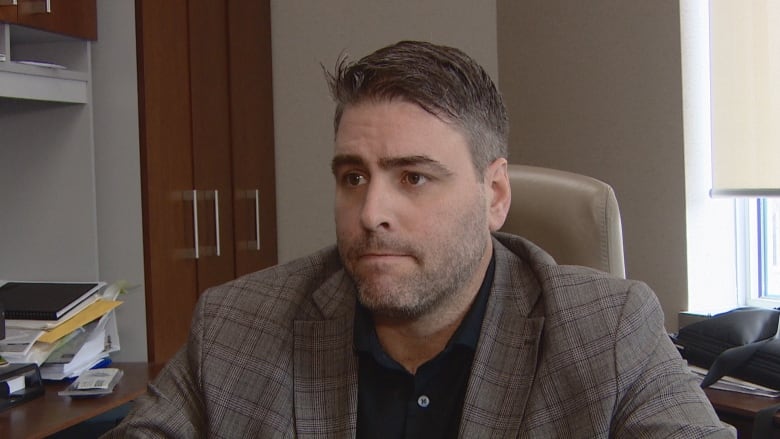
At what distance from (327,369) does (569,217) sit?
57 cm

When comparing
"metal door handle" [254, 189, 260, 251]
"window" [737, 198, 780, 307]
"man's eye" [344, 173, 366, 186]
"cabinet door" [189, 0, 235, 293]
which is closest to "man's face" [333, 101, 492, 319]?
"man's eye" [344, 173, 366, 186]

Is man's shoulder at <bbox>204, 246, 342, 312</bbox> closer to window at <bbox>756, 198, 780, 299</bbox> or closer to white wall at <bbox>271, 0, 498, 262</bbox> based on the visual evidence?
window at <bbox>756, 198, 780, 299</bbox>

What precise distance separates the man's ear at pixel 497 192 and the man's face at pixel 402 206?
0.25 ft

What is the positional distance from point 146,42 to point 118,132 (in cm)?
27

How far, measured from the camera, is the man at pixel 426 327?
1.12 meters

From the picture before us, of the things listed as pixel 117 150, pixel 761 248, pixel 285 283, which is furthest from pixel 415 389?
pixel 761 248

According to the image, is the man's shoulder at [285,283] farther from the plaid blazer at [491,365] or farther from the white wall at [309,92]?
the white wall at [309,92]

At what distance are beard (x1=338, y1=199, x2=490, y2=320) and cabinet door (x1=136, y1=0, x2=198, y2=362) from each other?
1.39 m

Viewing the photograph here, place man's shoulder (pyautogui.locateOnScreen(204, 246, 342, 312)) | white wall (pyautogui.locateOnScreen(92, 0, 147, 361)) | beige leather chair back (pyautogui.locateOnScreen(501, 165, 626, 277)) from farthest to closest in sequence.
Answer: white wall (pyautogui.locateOnScreen(92, 0, 147, 361)) → beige leather chair back (pyautogui.locateOnScreen(501, 165, 626, 277)) → man's shoulder (pyautogui.locateOnScreen(204, 246, 342, 312))

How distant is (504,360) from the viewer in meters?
1.19

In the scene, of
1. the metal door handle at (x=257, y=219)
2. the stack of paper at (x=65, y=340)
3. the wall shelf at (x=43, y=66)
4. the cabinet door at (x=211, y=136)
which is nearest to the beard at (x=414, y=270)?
the stack of paper at (x=65, y=340)

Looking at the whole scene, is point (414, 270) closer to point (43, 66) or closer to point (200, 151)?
point (43, 66)

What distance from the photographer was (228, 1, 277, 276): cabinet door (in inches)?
116

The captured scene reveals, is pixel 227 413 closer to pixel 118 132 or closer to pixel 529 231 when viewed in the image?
pixel 529 231
